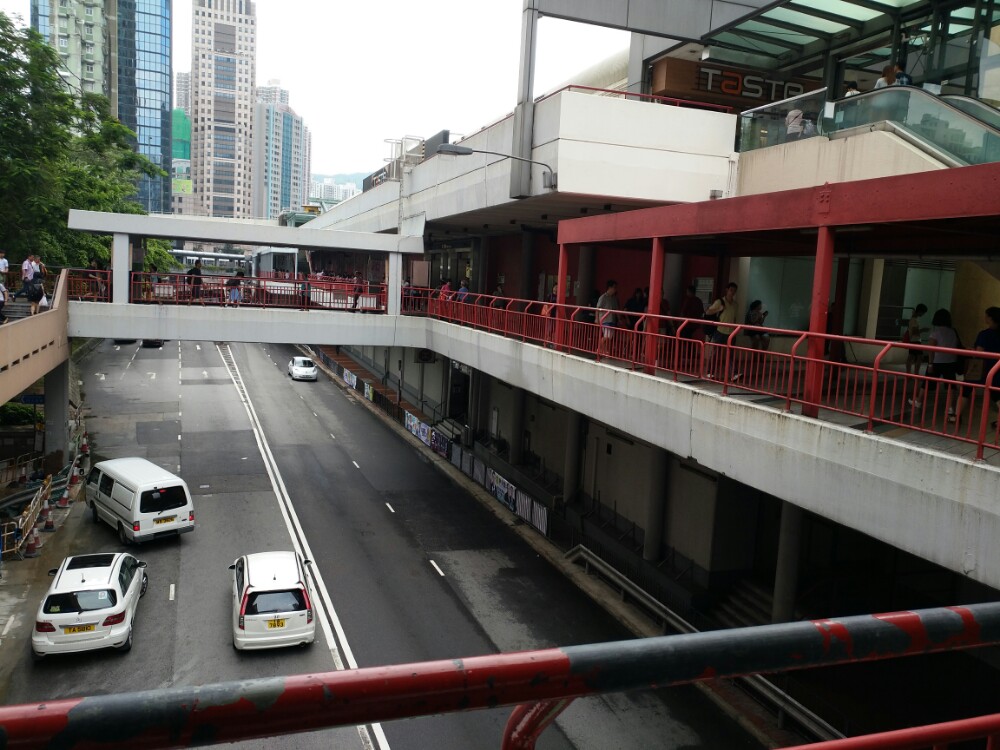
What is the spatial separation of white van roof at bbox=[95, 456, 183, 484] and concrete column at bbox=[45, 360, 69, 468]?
14.9 feet

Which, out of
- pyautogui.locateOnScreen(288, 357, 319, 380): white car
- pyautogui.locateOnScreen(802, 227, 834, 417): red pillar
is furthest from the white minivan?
pyautogui.locateOnScreen(288, 357, 319, 380): white car

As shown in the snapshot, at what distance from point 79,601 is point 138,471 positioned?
770cm

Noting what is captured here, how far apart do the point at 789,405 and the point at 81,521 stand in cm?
2170

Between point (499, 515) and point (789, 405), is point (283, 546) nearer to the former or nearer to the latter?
point (499, 515)

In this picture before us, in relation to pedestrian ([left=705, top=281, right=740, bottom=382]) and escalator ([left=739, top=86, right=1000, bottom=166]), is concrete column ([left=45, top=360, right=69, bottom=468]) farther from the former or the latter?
escalator ([left=739, top=86, right=1000, bottom=166])

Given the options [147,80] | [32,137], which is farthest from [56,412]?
[147,80]

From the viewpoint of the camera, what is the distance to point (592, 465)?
84.1 ft

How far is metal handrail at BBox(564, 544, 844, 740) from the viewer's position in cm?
1335

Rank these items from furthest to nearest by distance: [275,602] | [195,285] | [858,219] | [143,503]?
[195,285] < [143,503] < [275,602] < [858,219]

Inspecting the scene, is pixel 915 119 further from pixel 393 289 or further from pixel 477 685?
pixel 393 289

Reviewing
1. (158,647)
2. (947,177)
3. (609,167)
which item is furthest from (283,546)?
(947,177)

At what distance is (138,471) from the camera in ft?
74.4

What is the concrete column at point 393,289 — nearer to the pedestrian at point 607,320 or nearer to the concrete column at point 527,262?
the concrete column at point 527,262

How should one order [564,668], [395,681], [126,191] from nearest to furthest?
[395,681] → [564,668] → [126,191]
